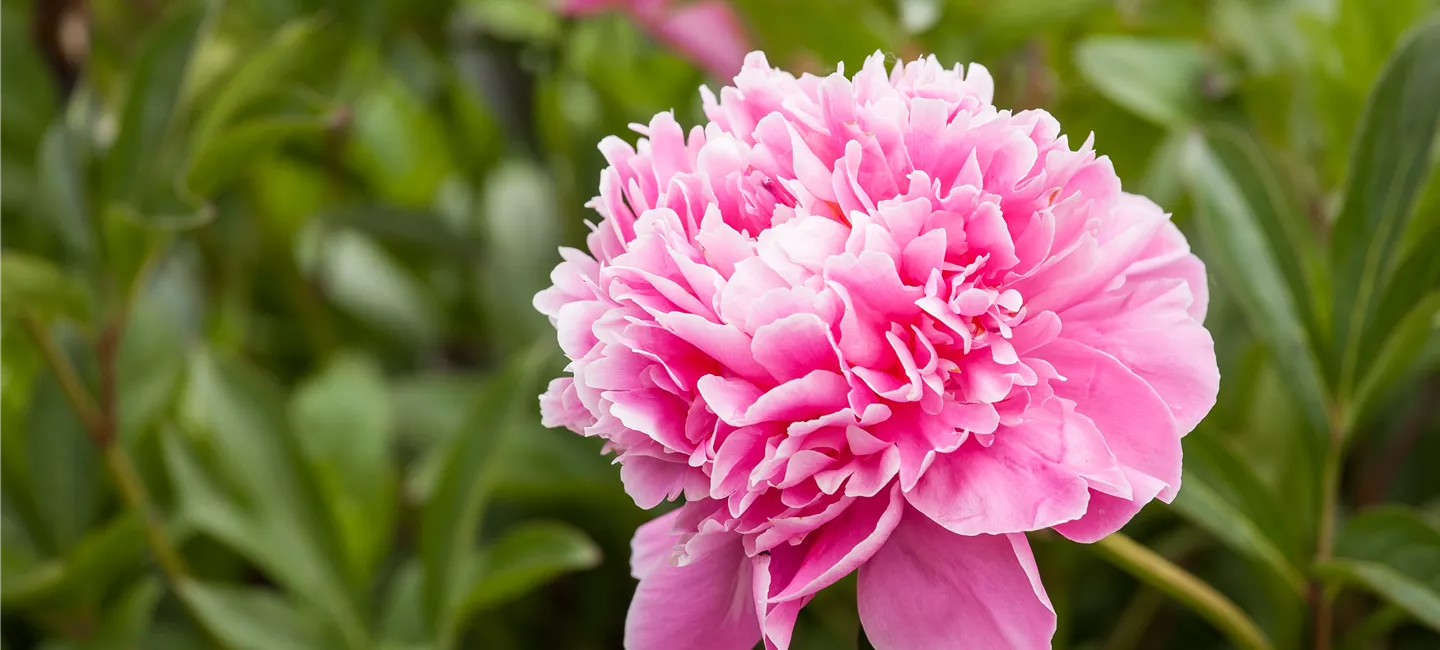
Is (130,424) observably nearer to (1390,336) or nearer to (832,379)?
(832,379)

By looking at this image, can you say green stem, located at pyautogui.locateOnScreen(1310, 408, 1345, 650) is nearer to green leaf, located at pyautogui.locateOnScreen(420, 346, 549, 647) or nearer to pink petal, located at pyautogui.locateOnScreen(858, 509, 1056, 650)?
pink petal, located at pyautogui.locateOnScreen(858, 509, 1056, 650)

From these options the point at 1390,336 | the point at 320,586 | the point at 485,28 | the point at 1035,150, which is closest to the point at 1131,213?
the point at 1035,150

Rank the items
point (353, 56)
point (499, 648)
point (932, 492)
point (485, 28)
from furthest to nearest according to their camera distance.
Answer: point (485, 28), point (353, 56), point (499, 648), point (932, 492)

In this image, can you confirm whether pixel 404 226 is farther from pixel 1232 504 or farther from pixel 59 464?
pixel 1232 504

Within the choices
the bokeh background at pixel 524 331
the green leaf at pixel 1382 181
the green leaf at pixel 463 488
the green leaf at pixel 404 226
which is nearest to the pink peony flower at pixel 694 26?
the bokeh background at pixel 524 331

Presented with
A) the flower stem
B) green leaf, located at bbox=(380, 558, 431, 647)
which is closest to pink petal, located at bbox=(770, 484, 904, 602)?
green leaf, located at bbox=(380, 558, 431, 647)

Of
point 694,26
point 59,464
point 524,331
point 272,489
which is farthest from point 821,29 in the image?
point 59,464
